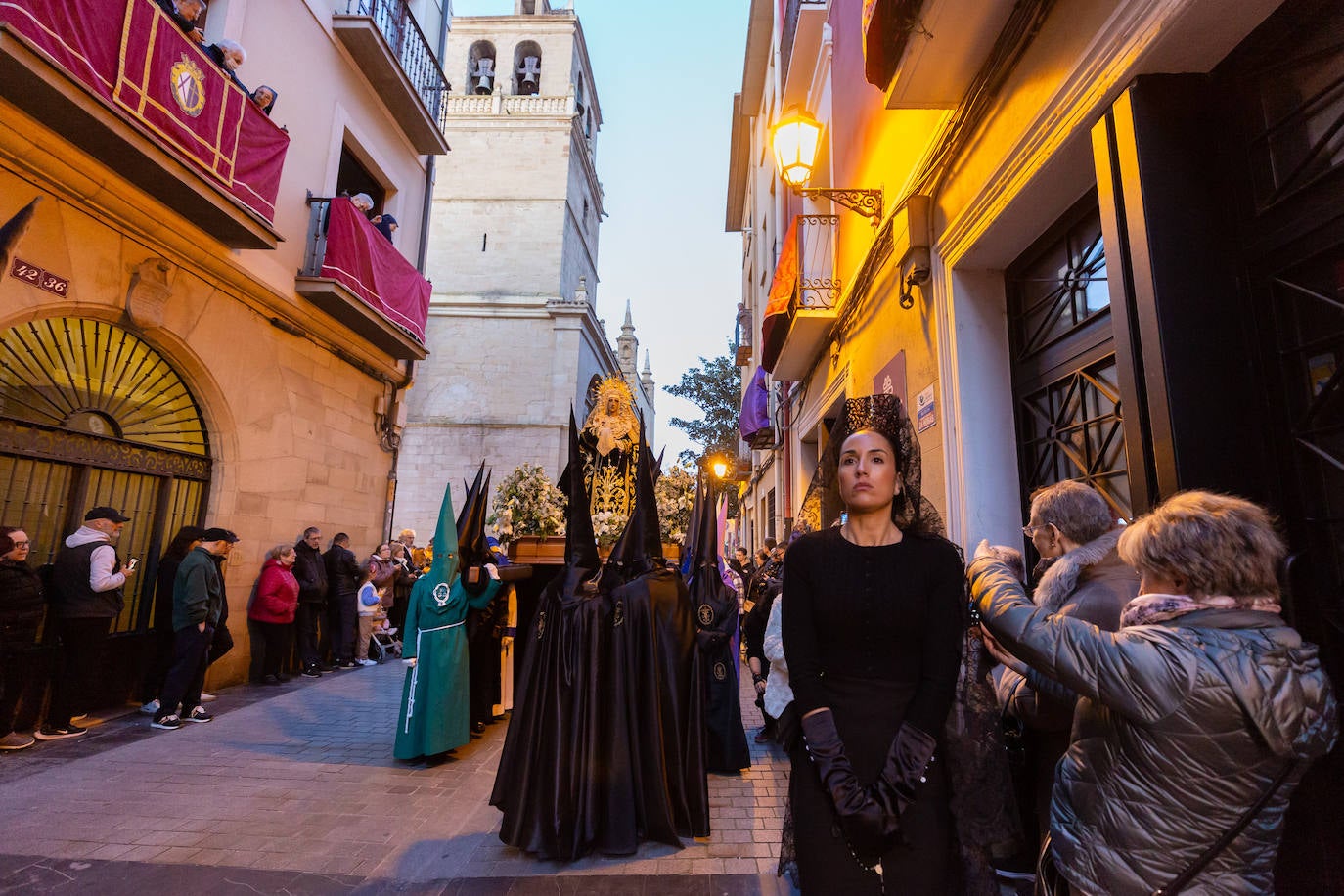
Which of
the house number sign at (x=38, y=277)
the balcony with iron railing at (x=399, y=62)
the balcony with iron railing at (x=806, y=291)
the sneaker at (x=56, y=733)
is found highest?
the balcony with iron railing at (x=399, y=62)

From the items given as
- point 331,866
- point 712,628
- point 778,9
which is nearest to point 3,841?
point 331,866

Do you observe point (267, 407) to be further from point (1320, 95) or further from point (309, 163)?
point (1320, 95)

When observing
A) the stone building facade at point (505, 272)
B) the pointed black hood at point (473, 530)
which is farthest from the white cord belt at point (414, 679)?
the stone building facade at point (505, 272)

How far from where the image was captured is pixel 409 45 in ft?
37.4

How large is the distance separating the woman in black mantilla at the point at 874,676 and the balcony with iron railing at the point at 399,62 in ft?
35.5

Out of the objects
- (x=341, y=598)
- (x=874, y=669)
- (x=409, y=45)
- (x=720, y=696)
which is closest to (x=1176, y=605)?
(x=874, y=669)

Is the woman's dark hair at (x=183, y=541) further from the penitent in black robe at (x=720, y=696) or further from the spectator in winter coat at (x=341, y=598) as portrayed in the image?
the penitent in black robe at (x=720, y=696)

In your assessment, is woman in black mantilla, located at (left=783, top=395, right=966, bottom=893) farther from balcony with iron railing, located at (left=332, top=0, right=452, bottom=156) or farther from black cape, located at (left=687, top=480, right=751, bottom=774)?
balcony with iron railing, located at (left=332, top=0, right=452, bottom=156)

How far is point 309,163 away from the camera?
29.1 feet

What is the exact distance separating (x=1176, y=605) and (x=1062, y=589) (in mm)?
805

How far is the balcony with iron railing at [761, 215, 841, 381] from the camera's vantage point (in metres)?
7.89

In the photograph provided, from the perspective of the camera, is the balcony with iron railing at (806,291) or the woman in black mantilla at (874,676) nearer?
the woman in black mantilla at (874,676)

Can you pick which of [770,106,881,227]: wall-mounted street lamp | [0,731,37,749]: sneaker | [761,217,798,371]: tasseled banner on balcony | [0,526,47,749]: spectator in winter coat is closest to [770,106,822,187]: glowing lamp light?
[770,106,881,227]: wall-mounted street lamp

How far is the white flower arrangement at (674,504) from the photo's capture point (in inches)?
305
